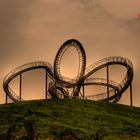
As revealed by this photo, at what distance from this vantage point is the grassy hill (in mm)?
50506

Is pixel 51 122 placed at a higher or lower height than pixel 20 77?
lower

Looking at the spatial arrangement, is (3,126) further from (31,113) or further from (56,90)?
(56,90)

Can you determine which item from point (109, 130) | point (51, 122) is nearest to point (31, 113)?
point (51, 122)

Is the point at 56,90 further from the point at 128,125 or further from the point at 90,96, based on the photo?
the point at 128,125

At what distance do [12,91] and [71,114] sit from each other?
19676 mm

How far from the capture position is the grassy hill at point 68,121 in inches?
1988

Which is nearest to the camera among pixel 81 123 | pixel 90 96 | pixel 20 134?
pixel 20 134

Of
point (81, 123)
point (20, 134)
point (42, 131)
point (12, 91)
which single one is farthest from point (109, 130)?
point (12, 91)

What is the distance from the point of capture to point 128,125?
192 ft

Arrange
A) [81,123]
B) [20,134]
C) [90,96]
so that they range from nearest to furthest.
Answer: [20,134] < [81,123] < [90,96]

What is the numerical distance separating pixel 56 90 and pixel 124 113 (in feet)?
45.0

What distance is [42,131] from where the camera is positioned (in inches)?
2066

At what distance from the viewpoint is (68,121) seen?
5672cm

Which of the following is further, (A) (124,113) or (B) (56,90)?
(B) (56,90)
